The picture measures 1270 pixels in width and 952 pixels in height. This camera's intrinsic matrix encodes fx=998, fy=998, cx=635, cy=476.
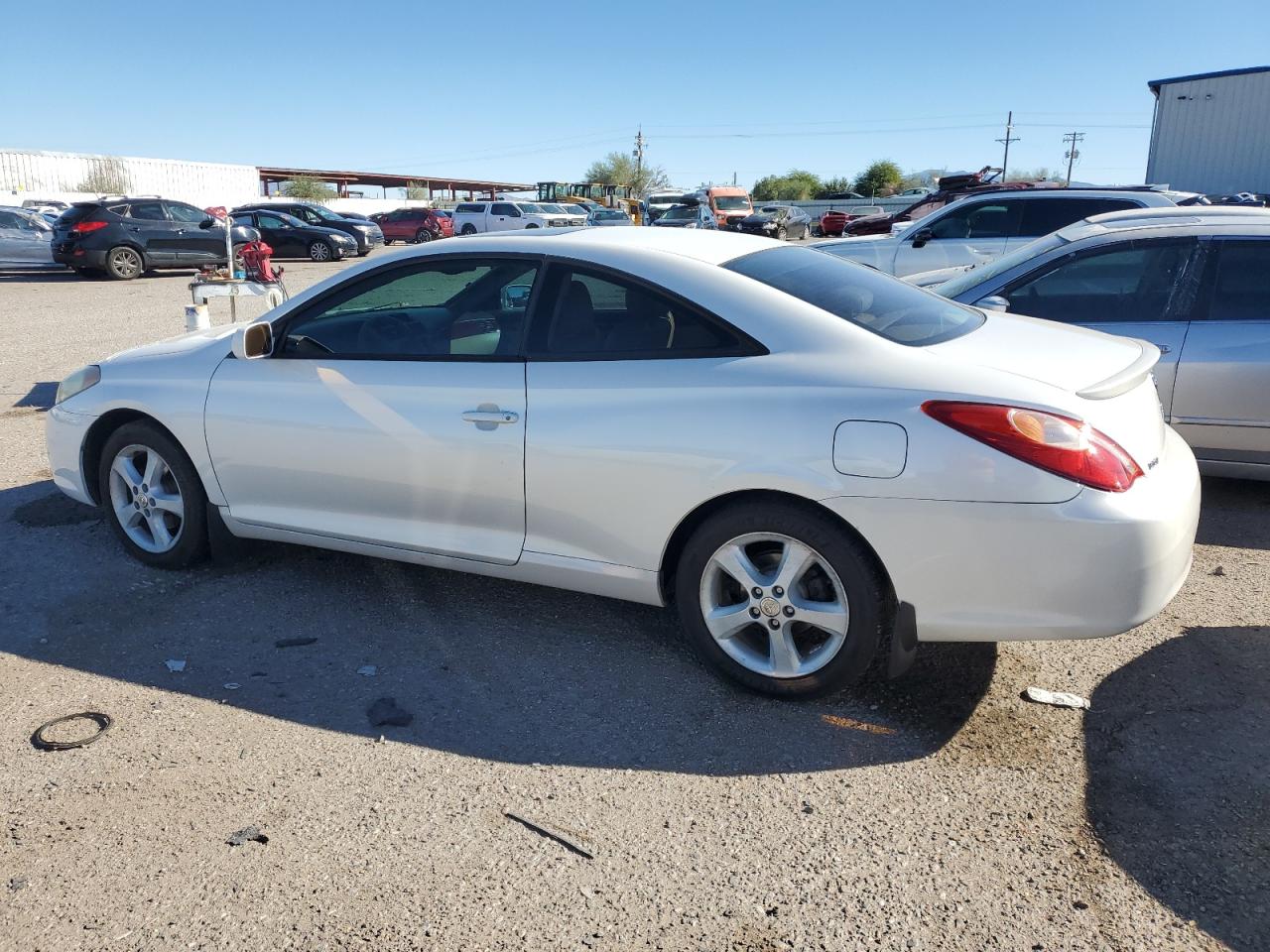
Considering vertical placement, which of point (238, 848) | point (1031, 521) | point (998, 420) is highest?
point (998, 420)

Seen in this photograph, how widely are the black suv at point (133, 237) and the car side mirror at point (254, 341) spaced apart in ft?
60.4

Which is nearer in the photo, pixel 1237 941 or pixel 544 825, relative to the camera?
pixel 1237 941

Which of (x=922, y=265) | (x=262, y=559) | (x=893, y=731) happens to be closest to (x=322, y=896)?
(x=893, y=731)

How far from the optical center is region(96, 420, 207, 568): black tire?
439 cm

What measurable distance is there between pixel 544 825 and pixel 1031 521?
5.36ft

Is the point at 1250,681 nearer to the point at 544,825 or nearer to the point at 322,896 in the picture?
the point at 544,825

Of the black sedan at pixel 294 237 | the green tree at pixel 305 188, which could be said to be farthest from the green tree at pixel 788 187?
the black sedan at pixel 294 237

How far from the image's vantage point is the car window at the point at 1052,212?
35.3ft

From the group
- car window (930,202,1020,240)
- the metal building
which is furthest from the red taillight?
the metal building

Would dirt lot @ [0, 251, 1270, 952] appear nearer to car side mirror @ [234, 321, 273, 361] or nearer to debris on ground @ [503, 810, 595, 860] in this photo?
debris on ground @ [503, 810, 595, 860]

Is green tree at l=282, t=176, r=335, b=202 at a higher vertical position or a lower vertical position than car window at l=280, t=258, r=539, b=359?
higher

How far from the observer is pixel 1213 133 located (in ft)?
95.5

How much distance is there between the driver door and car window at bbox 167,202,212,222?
786 inches

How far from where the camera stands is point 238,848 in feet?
8.77
